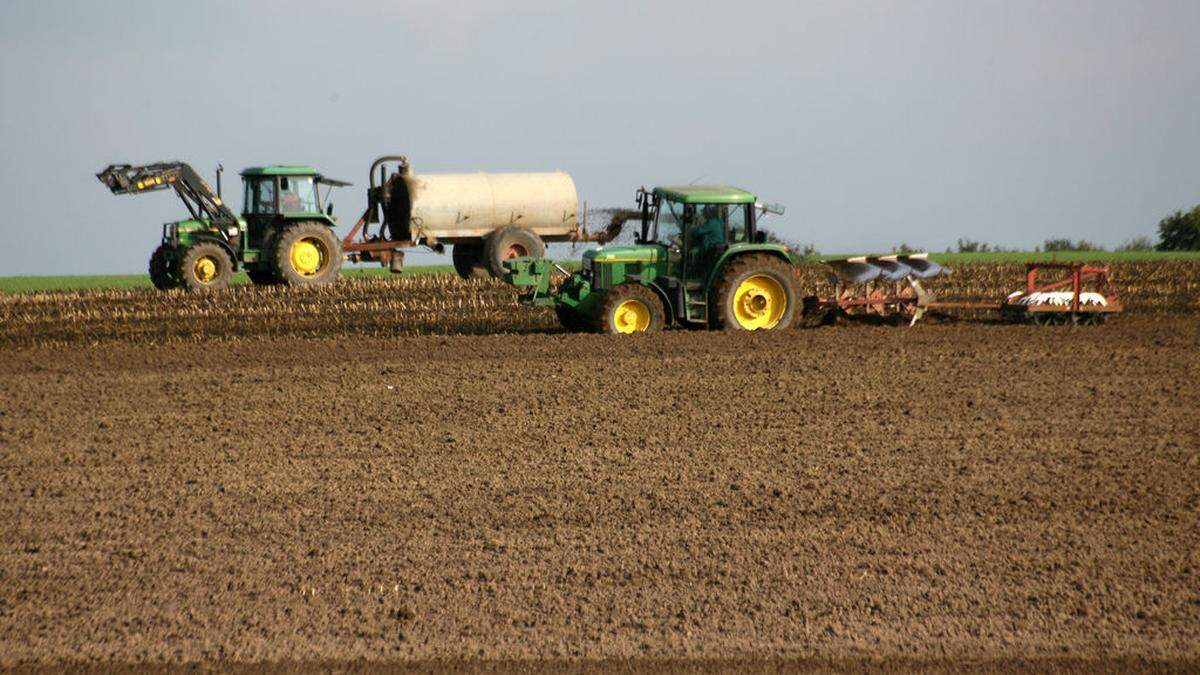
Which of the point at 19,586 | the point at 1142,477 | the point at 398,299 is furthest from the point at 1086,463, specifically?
the point at 398,299

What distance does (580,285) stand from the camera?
15203mm

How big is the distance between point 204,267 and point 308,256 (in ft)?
5.06

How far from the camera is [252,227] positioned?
2153 cm

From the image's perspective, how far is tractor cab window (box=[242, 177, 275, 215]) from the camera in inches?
841

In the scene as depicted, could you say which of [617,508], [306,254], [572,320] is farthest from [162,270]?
[617,508]

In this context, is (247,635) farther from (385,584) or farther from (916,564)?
(916,564)

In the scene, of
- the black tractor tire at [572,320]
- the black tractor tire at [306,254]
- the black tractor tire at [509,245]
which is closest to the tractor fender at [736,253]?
the black tractor tire at [572,320]

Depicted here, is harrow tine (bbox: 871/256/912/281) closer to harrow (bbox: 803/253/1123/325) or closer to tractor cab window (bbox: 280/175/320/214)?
harrow (bbox: 803/253/1123/325)

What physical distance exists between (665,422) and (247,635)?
15.7 feet

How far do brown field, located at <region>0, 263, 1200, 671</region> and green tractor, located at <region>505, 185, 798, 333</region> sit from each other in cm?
104

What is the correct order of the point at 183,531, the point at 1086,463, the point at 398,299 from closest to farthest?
the point at 183,531 < the point at 1086,463 < the point at 398,299

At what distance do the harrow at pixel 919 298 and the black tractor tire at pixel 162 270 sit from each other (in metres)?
10.2

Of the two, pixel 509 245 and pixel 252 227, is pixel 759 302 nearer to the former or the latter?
pixel 509 245

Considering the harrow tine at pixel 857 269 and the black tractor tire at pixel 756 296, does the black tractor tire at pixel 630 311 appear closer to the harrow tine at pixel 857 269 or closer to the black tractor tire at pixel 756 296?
the black tractor tire at pixel 756 296
